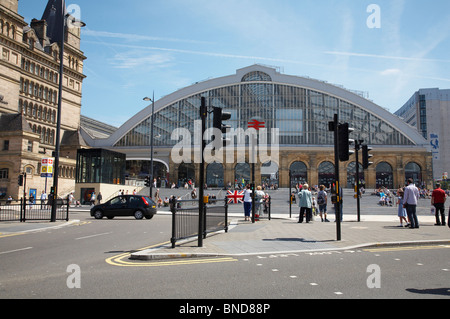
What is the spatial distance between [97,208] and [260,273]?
1921cm

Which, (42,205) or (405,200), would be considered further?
(42,205)

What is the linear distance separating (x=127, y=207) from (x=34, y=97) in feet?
152

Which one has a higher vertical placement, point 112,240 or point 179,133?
point 179,133

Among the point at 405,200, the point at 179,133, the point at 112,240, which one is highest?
the point at 179,133

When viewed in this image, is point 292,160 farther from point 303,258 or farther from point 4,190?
point 303,258

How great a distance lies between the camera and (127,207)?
23.5 metres

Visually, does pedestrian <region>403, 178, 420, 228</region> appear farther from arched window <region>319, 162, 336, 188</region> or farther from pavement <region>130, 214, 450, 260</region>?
arched window <region>319, 162, 336, 188</region>

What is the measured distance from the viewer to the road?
5.29 metres

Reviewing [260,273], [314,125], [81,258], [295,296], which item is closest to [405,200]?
[260,273]

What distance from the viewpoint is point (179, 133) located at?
6556 cm

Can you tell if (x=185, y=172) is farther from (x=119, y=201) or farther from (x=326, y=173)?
(x=119, y=201)

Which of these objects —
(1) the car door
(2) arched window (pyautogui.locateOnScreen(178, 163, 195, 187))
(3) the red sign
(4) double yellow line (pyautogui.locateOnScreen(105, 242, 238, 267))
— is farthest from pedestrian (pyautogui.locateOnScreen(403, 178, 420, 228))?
(2) arched window (pyautogui.locateOnScreen(178, 163, 195, 187))

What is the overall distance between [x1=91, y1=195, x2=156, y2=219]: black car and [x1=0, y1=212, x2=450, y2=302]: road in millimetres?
13463

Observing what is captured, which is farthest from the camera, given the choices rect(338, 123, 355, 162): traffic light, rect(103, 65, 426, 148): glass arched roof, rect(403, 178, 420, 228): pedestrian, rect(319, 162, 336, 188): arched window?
rect(103, 65, 426, 148): glass arched roof
